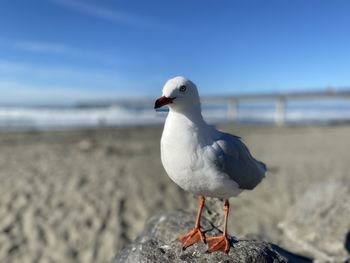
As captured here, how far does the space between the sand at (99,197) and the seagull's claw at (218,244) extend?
3.43ft

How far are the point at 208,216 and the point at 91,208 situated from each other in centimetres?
435

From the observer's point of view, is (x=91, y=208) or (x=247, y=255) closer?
(x=247, y=255)

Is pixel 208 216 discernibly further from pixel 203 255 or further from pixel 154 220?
pixel 203 255

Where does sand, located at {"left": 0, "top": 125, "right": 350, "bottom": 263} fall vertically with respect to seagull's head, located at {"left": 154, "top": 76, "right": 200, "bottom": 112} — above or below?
below

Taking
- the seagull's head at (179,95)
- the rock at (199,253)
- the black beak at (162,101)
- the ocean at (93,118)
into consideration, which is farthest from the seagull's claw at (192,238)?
the ocean at (93,118)

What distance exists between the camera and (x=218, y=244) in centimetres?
351

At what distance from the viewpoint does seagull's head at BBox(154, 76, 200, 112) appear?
10.6ft

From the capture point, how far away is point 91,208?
27.6ft

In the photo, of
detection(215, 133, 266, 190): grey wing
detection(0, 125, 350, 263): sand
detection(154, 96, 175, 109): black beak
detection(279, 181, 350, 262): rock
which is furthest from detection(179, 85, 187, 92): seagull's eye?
detection(279, 181, 350, 262): rock

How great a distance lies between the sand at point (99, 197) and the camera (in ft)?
23.2

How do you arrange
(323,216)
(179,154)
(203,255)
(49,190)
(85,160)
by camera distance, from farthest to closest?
(85,160) < (49,190) < (323,216) < (203,255) < (179,154)

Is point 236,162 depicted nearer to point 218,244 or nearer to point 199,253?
point 218,244

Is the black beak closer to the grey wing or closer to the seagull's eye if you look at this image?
the seagull's eye

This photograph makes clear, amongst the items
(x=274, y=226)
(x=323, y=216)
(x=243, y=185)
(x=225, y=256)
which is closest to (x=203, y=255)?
(x=225, y=256)
